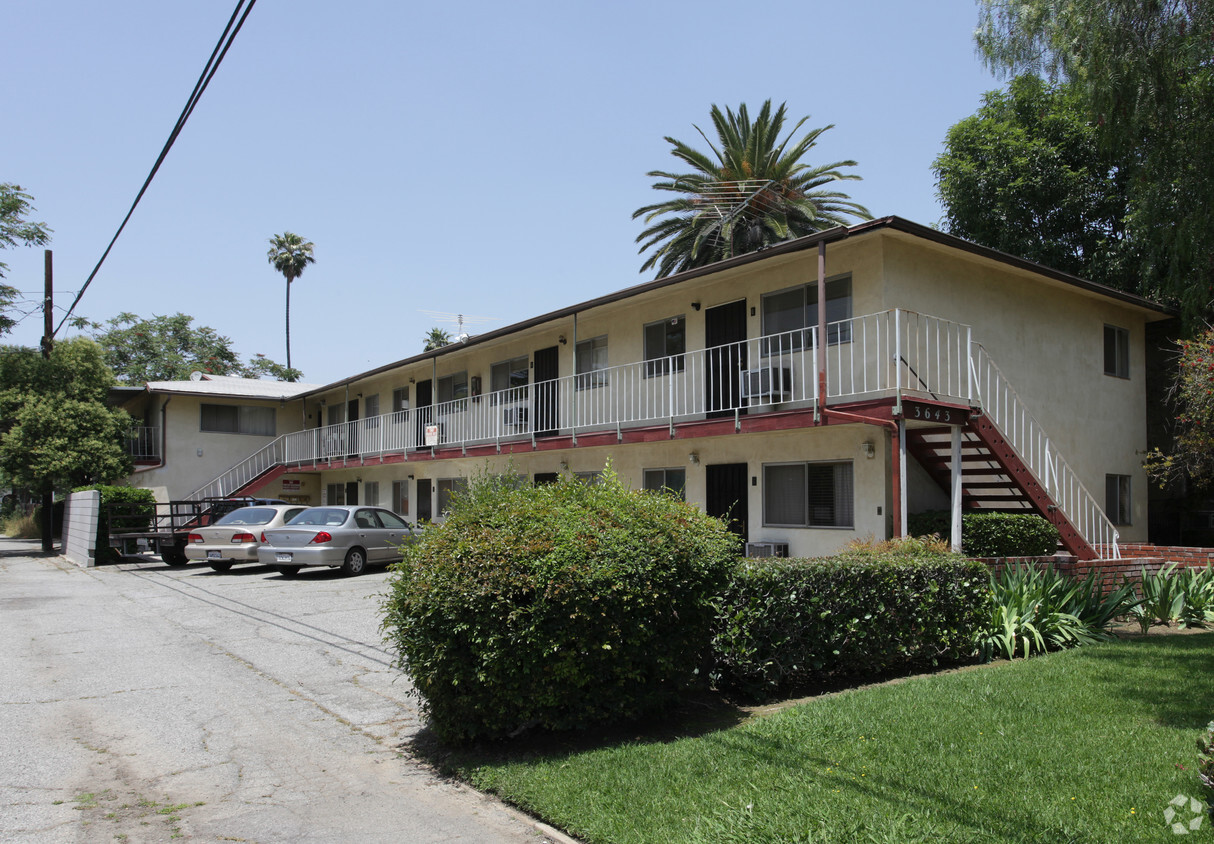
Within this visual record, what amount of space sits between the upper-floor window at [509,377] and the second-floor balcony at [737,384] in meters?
0.11

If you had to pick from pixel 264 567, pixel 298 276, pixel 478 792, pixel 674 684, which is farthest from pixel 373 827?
pixel 298 276

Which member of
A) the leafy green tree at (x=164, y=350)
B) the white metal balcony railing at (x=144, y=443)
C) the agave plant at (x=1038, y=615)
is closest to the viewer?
the agave plant at (x=1038, y=615)

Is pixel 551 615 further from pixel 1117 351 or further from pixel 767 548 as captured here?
pixel 1117 351

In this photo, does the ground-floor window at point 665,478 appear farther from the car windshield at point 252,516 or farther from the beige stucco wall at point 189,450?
the beige stucco wall at point 189,450

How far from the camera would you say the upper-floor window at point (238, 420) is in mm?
31500

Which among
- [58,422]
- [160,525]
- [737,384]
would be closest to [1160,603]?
[737,384]

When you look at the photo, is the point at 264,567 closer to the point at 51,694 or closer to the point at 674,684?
the point at 51,694

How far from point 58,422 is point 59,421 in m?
0.04

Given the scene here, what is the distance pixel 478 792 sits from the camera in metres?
5.14

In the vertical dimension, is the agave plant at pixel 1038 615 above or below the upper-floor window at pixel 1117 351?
below

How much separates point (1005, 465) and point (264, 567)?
53.2ft

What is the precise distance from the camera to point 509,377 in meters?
22.0

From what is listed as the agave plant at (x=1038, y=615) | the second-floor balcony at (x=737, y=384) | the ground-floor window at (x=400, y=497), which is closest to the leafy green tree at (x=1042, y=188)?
the second-floor balcony at (x=737, y=384)

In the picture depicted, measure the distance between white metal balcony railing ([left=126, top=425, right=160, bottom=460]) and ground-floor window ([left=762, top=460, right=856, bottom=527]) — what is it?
24.2 metres
